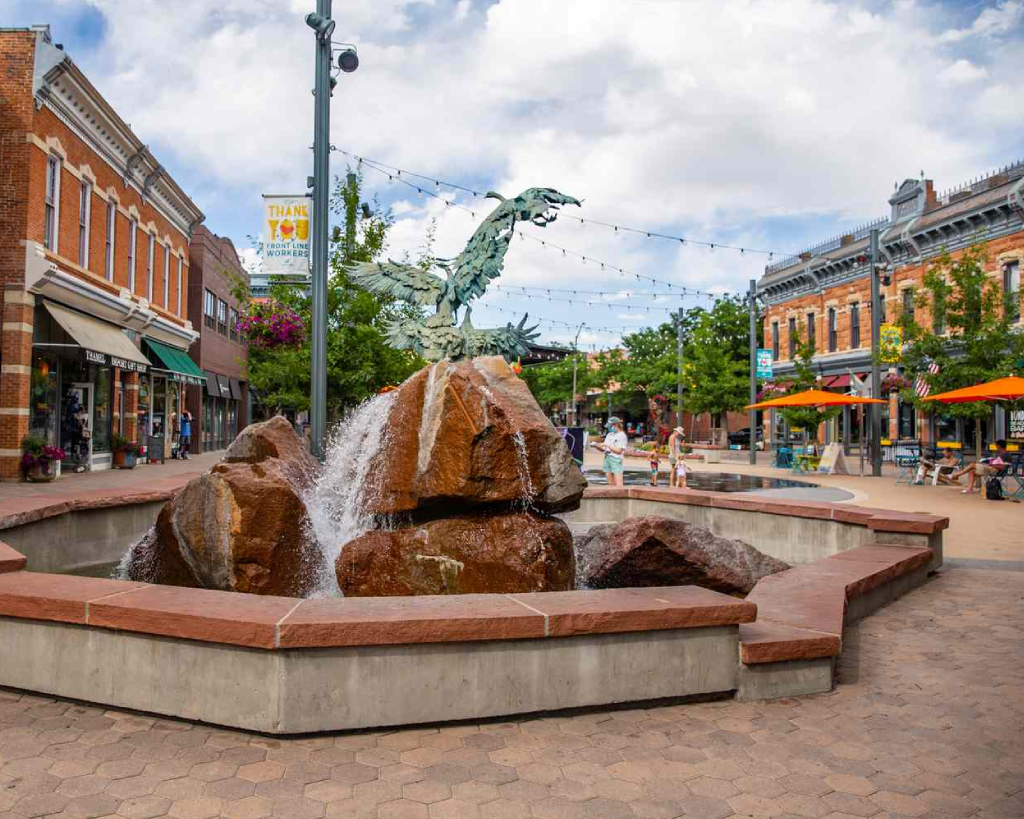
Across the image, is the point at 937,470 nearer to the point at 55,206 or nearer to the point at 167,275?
the point at 55,206

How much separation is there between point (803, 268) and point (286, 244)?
35.7 meters

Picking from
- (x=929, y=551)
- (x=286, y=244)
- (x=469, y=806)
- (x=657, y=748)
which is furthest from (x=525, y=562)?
(x=286, y=244)

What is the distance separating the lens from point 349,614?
3885 millimetres

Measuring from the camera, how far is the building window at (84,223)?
20.8 m

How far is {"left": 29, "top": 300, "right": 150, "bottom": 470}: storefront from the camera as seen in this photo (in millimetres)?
18844

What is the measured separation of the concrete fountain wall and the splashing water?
237 centimetres

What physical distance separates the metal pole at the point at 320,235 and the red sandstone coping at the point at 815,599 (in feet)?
18.2

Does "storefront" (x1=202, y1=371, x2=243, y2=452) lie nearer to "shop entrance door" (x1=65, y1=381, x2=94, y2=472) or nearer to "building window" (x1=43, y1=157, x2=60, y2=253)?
"shop entrance door" (x1=65, y1=381, x2=94, y2=472)

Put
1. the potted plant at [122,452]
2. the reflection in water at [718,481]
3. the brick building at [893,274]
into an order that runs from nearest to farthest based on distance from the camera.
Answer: the reflection in water at [718,481]
the potted plant at [122,452]
the brick building at [893,274]

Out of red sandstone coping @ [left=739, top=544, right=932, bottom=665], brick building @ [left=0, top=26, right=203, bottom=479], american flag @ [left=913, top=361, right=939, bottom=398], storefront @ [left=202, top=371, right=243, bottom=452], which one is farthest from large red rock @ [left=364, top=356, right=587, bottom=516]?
storefront @ [left=202, top=371, right=243, bottom=452]

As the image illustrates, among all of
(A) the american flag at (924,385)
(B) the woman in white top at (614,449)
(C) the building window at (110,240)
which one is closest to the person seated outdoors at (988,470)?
(A) the american flag at (924,385)

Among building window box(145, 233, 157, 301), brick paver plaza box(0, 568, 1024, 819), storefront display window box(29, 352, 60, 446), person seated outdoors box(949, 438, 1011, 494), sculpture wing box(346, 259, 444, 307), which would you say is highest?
building window box(145, 233, 157, 301)

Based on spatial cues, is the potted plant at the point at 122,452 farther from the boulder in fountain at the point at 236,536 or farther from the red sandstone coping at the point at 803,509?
the boulder in fountain at the point at 236,536

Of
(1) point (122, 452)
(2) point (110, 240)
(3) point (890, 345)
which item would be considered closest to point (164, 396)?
(1) point (122, 452)
